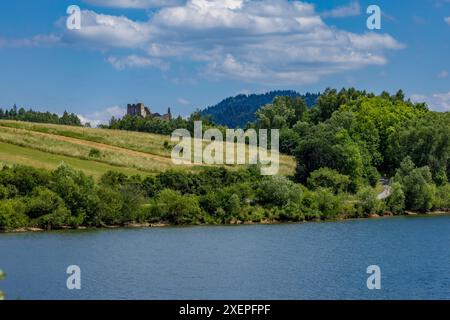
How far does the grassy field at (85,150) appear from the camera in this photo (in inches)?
3573

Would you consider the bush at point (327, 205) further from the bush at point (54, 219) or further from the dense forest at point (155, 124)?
the dense forest at point (155, 124)

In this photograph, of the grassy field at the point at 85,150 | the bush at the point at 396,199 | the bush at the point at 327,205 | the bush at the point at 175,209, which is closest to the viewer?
the bush at the point at 175,209

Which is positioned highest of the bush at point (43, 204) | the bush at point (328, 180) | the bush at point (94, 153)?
the bush at point (94, 153)

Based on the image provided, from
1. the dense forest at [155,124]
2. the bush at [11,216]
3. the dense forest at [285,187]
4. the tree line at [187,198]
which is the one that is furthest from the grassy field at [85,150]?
the dense forest at [155,124]

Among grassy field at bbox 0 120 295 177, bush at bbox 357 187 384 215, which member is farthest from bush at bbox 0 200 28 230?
bush at bbox 357 187 384 215

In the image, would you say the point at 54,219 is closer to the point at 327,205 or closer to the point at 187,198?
the point at 187,198

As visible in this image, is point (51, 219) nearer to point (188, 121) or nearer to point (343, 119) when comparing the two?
point (343, 119)

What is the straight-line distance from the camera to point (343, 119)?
112 m

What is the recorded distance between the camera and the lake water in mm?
39062

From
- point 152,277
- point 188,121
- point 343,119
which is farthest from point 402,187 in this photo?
point 188,121

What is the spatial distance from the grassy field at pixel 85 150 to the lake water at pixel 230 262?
75.0 ft

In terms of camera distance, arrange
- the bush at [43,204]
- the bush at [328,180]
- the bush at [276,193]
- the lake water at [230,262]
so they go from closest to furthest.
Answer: the lake water at [230,262] < the bush at [43,204] < the bush at [276,193] < the bush at [328,180]

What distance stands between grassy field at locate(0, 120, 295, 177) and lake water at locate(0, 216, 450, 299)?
22.8 metres

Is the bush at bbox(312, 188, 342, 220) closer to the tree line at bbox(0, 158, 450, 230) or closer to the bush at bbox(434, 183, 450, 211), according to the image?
the tree line at bbox(0, 158, 450, 230)
